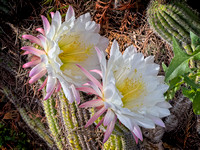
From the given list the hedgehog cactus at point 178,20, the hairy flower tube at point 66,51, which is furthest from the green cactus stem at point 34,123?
the hedgehog cactus at point 178,20

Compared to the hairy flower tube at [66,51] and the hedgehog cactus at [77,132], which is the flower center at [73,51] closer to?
the hairy flower tube at [66,51]

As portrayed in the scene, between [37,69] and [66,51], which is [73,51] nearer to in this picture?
[66,51]

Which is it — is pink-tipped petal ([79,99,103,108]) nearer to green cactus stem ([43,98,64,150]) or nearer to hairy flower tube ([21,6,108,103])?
hairy flower tube ([21,6,108,103])

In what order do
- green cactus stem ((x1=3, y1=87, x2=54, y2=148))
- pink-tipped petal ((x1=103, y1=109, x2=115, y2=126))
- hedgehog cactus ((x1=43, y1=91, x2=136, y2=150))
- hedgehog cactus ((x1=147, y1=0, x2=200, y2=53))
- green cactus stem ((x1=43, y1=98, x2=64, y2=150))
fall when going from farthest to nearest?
1. green cactus stem ((x1=3, y1=87, x2=54, y2=148))
2. green cactus stem ((x1=43, y1=98, x2=64, y2=150))
3. hedgehog cactus ((x1=43, y1=91, x2=136, y2=150))
4. hedgehog cactus ((x1=147, y1=0, x2=200, y2=53))
5. pink-tipped petal ((x1=103, y1=109, x2=115, y2=126))

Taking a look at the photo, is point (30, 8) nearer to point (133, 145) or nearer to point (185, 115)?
point (133, 145)

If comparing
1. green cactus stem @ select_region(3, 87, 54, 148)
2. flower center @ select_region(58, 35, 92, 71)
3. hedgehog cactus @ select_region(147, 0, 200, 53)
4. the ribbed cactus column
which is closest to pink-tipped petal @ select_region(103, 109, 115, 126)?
flower center @ select_region(58, 35, 92, 71)
